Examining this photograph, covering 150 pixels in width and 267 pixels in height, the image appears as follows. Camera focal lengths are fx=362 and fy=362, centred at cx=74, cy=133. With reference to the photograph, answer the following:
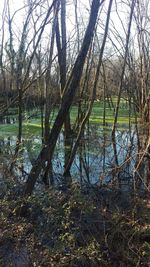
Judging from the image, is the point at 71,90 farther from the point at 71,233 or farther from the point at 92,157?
the point at 92,157

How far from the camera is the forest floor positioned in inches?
115

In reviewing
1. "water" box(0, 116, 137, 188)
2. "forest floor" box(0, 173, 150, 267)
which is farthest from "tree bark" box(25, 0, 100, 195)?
"water" box(0, 116, 137, 188)

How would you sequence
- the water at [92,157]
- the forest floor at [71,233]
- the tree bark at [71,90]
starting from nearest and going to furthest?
the forest floor at [71,233]
the tree bark at [71,90]
the water at [92,157]

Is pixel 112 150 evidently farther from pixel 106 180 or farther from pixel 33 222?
pixel 33 222

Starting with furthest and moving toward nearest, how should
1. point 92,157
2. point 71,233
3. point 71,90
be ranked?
point 92,157 < point 71,90 < point 71,233

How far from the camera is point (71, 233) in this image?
3.24 metres

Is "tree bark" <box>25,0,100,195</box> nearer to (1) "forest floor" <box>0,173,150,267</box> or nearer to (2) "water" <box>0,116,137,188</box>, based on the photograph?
(1) "forest floor" <box>0,173,150,267</box>

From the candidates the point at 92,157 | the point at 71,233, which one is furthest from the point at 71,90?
the point at 92,157

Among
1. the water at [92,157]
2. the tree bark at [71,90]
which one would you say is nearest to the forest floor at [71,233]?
the tree bark at [71,90]

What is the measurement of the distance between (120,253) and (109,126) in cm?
902

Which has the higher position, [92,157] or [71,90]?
[71,90]

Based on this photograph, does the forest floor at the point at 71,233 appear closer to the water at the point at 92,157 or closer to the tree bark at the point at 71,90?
the tree bark at the point at 71,90

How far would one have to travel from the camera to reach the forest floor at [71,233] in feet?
9.59

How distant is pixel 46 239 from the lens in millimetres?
3299
